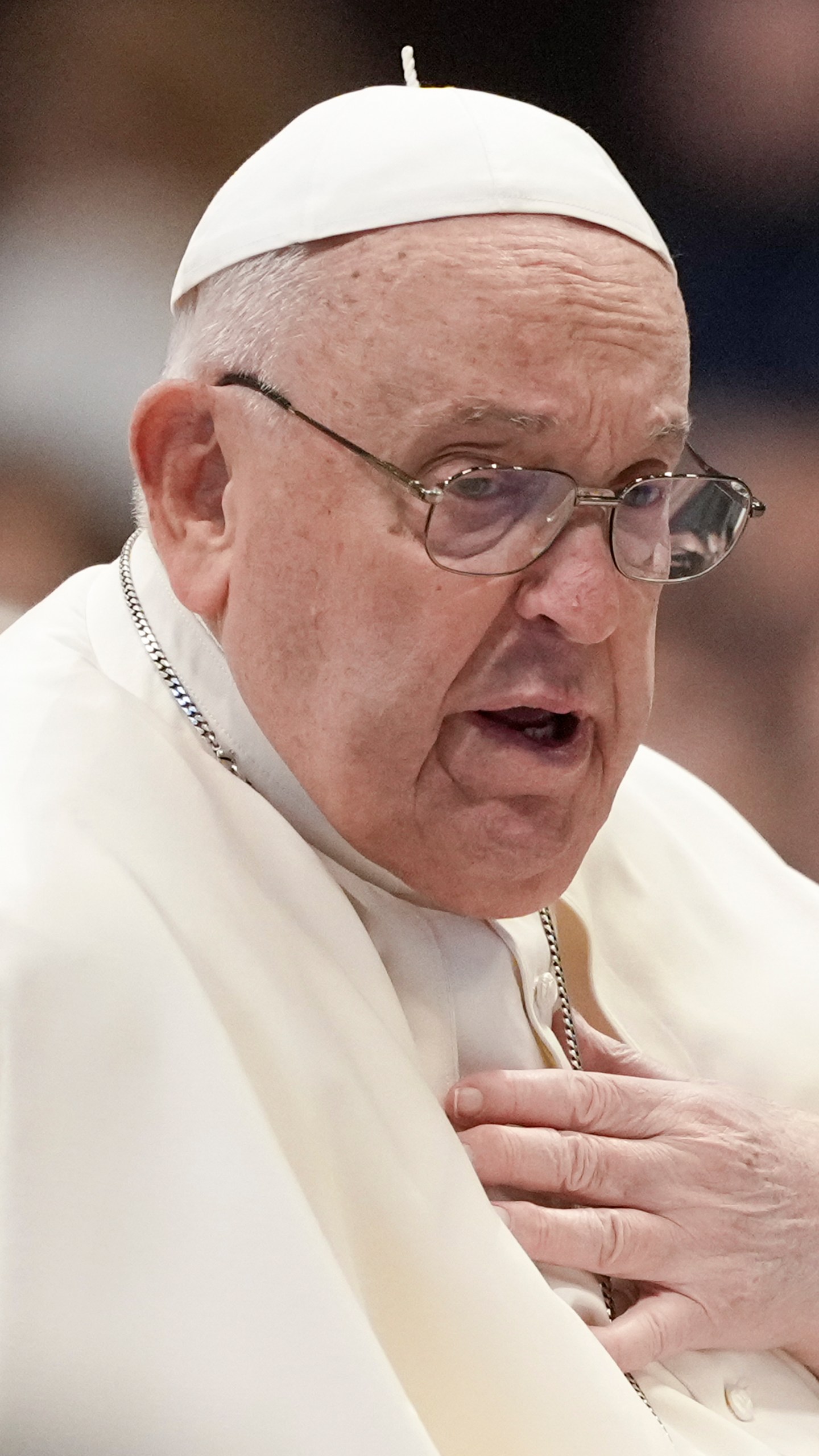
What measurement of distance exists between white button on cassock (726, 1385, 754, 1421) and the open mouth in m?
0.77

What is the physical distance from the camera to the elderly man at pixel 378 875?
1.28m

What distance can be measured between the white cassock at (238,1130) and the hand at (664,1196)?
0.19ft

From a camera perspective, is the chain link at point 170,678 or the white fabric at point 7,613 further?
the white fabric at point 7,613

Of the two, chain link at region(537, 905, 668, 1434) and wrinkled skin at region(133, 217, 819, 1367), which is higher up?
wrinkled skin at region(133, 217, 819, 1367)

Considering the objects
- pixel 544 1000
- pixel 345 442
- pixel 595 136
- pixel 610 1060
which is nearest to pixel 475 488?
pixel 345 442

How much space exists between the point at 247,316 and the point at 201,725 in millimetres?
450

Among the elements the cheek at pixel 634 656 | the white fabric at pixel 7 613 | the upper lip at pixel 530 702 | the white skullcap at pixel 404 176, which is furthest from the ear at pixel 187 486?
the white fabric at pixel 7 613

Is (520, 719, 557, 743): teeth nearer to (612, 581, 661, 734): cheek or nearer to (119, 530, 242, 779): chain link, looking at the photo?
(612, 581, 661, 734): cheek

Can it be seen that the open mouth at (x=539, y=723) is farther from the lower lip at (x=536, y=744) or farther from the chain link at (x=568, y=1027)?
the chain link at (x=568, y=1027)

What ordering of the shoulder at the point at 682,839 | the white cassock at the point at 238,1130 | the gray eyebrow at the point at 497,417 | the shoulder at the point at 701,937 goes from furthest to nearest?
the shoulder at the point at 682,839
the shoulder at the point at 701,937
the gray eyebrow at the point at 497,417
the white cassock at the point at 238,1130

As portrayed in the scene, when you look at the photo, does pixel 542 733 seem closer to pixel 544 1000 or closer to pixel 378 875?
pixel 378 875

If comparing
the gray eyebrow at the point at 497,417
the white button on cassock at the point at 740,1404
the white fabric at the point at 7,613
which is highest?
the gray eyebrow at the point at 497,417

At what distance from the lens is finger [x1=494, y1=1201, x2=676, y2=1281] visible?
5.25 ft

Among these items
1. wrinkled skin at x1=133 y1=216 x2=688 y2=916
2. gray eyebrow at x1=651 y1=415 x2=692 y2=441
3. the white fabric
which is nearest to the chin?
wrinkled skin at x1=133 y1=216 x2=688 y2=916
